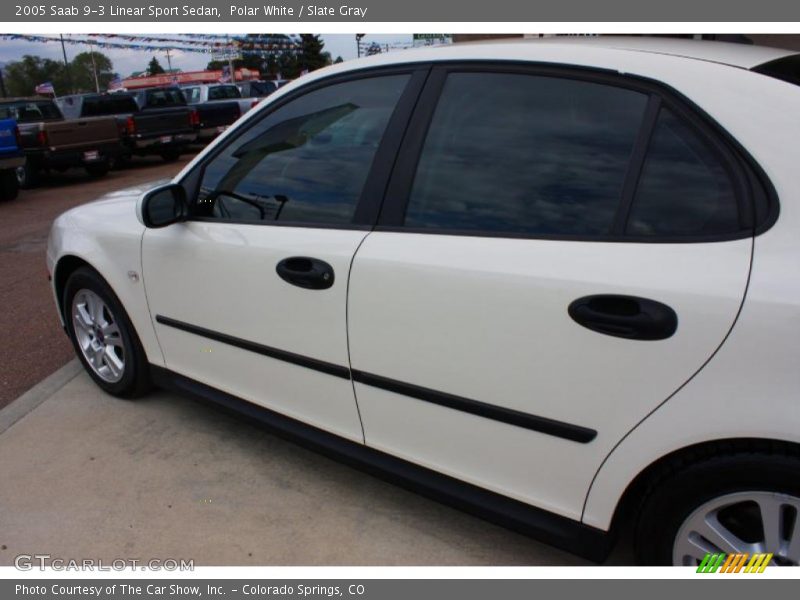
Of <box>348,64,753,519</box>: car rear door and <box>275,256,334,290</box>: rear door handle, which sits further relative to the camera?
<box>275,256,334,290</box>: rear door handle

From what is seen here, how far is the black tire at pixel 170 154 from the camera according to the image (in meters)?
15.0

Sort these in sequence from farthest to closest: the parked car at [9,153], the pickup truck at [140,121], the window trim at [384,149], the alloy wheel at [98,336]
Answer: the pickup truck at [140,121] < the parked car at [9,153] < the alloy wheel at [98,336] < the window trim at [384,149]

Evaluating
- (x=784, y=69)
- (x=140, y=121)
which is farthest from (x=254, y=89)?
Result: (x=784, y=69)

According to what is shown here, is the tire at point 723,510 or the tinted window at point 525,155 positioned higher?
the tinted window at point 525,155

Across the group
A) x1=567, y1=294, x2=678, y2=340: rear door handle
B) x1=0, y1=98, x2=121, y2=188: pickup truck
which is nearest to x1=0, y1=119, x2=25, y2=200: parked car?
x1=0, y1=98, x2=121, y2=188: pickup truck

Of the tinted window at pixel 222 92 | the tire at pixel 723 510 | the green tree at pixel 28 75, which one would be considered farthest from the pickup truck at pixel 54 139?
the green tree at pixel 28 75

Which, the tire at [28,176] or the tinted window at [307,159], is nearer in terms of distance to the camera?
the tinted window at [307,159]

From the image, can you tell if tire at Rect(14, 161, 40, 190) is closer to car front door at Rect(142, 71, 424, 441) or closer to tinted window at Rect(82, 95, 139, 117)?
tinted window at Rect(82, 95, 139, 117)

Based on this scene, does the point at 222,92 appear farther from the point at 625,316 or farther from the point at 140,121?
the point at 625,316

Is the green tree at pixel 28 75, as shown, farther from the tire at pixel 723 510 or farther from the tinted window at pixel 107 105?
the tire at pixel 723 510

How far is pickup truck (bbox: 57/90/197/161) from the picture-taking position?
45.9ft

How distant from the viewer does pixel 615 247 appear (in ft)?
5.99

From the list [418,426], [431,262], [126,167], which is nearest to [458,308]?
[431,262]

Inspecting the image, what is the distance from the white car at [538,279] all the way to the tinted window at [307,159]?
0.01 metres
